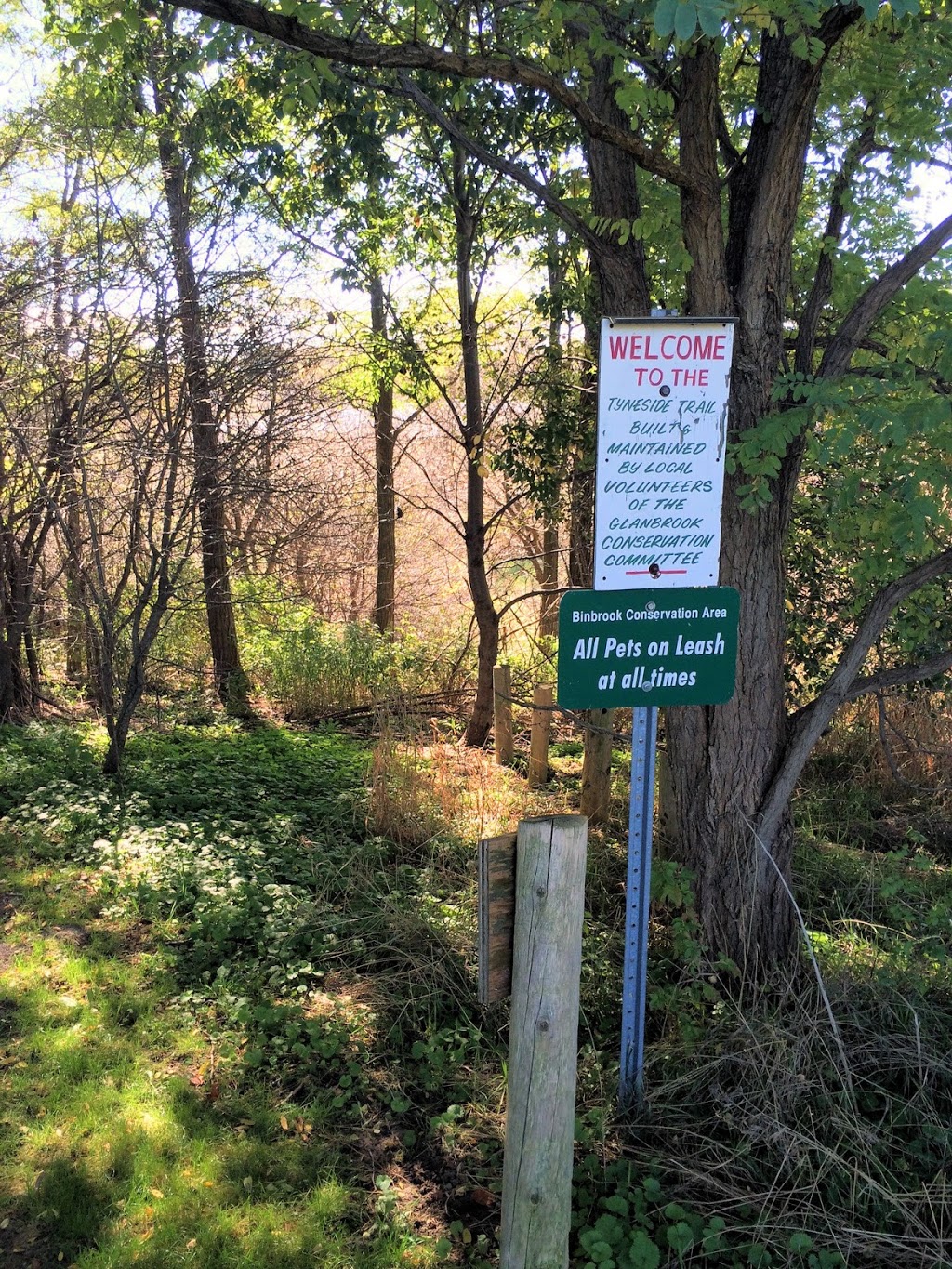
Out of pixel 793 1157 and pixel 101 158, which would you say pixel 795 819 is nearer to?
pixel 793 1157

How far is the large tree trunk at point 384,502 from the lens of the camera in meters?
10.3

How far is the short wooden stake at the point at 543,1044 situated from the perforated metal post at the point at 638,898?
33.2 inches

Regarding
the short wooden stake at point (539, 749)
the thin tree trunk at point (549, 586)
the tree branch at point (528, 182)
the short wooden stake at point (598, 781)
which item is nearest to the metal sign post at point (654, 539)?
the tree branch at point (528, 182)

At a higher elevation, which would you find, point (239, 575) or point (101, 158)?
point (101, 158)

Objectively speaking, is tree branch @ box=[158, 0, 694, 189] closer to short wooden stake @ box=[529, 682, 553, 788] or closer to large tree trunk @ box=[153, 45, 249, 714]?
large tree trunk @ box=[153, 45, 249, 714]

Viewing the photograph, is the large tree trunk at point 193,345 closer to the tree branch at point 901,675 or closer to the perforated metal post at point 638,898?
the perforated metal post at point 638,898

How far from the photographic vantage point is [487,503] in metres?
13.0

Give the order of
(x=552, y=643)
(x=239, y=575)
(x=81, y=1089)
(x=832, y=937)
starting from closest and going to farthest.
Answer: (x=81, y=1089) → (x=832, y=937) → (x=552, y=643) → (x=239, y=575)

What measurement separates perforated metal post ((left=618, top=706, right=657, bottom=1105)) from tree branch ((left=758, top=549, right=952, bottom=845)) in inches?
39.9

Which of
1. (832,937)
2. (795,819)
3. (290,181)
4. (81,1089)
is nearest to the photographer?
(81,1089)

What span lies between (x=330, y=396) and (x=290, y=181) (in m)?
1.72

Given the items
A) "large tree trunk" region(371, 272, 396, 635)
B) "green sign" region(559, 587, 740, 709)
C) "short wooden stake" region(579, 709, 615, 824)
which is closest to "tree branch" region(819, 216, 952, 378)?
"green sign" region(559, 587, 740, 709)

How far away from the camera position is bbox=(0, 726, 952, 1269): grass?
2.63 m

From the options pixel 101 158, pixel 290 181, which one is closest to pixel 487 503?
pixel 290 181
